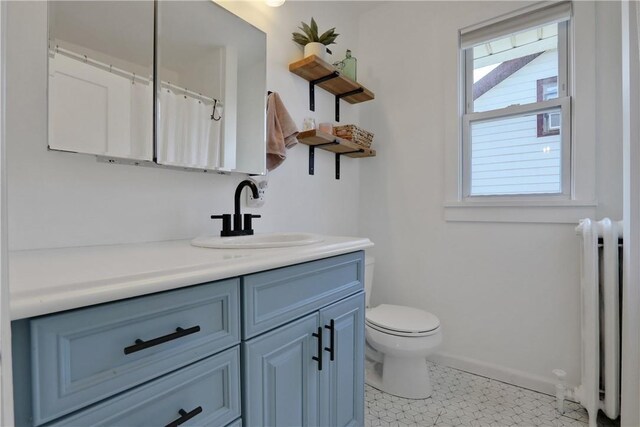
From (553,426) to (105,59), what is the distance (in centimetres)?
238

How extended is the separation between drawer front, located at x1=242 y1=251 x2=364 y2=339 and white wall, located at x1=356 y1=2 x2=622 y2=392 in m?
1.03

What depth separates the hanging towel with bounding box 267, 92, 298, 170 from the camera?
60.0 inches

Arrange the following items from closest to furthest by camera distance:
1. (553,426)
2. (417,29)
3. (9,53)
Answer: (9,53)
(553,426)
(417,29)

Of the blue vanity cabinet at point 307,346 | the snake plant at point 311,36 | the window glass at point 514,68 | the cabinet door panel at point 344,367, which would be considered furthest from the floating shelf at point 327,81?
the cabinet door panel at point 344,367

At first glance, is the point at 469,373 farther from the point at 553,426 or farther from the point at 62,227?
the point at 62,227

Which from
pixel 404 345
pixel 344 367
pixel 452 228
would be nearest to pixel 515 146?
pixel 452 228

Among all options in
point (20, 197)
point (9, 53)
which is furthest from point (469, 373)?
point (9, 53)

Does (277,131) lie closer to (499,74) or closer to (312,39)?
(312,39)

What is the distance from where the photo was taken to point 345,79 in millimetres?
1857

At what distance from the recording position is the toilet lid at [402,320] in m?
1.56

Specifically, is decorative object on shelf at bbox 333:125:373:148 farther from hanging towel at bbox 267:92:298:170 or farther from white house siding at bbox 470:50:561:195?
white house siding at bbox 470:50:561:195

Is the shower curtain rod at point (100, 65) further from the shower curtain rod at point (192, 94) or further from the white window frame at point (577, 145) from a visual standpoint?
the white window frame at point (577, 145)

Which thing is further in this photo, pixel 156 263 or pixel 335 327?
pixel 335 327

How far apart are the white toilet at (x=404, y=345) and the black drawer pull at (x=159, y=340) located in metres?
1.20
